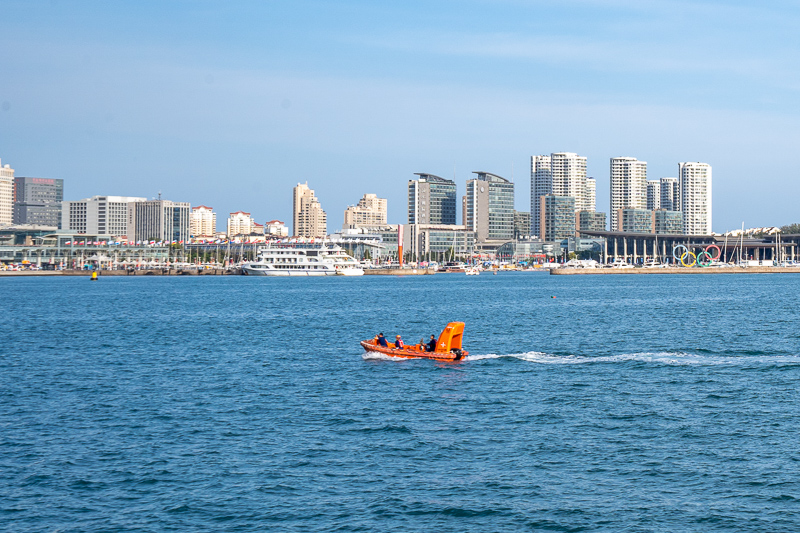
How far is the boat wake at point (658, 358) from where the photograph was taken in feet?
148

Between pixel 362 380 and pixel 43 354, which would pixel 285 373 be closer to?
pixel 362 380

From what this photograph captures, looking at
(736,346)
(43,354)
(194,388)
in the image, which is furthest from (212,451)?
(736,346)

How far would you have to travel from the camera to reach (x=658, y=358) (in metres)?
46.7

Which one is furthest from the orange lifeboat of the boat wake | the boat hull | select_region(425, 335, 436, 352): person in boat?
the boat wake

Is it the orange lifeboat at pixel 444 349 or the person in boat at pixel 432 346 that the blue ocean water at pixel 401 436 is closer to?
the orange lifeboat at pixel 444 349

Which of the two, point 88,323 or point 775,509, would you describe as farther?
point 88,323

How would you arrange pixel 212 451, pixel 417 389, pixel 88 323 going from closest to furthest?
pixel 212 451, pixel 417 389, pixel 88 323

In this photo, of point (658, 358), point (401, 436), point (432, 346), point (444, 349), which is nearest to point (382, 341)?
point (432, 346)

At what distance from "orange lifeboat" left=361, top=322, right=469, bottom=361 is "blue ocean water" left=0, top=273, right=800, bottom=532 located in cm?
79

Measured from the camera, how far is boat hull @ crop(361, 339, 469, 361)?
45.4m

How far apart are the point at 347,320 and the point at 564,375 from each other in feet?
128

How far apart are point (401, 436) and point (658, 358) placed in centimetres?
2349

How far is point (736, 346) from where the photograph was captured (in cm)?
5306

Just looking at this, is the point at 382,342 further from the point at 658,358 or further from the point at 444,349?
the point at 658,358
